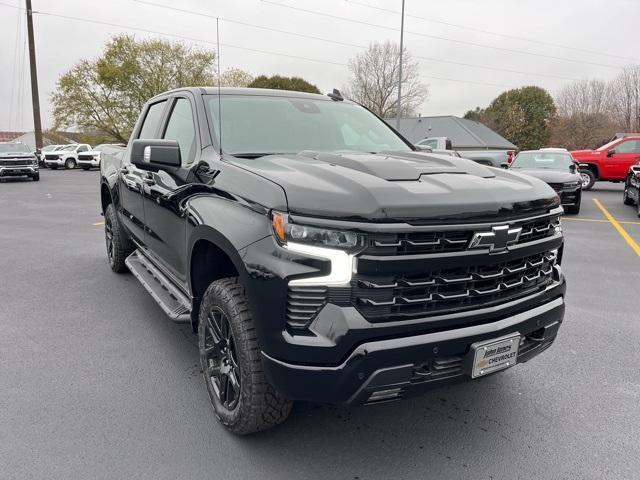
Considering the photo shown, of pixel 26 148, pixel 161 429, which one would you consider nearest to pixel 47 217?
pixel 161 429

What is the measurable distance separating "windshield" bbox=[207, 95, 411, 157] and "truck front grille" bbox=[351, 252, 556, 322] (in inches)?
56.6

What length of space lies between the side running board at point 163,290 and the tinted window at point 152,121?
1114 millimetres

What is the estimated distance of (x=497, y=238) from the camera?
2271mm

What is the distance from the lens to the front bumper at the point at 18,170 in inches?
816

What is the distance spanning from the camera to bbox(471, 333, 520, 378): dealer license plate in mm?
2244

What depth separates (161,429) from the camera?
2709 mm

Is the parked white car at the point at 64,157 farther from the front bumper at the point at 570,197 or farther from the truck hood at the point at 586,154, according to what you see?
the front bumper at the point at 570,197

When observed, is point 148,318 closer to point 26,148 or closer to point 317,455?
point 317,455

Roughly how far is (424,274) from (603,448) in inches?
57.0

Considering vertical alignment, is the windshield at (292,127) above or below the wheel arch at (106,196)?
above

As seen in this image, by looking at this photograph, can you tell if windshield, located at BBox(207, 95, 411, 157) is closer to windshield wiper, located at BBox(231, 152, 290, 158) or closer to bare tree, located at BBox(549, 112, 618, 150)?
windshield wiper, located at BBox(231, 152, 290, 158)

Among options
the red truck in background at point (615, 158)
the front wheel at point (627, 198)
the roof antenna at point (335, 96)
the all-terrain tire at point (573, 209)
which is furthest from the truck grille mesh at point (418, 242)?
the red truck in background at point (615, 158)

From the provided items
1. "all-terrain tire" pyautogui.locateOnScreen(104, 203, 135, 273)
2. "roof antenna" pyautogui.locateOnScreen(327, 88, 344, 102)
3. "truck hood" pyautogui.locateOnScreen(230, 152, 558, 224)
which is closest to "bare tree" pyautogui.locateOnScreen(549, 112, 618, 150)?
"roof antenna" pyautogui.locateOnScreen(327, 88, 344, 102)

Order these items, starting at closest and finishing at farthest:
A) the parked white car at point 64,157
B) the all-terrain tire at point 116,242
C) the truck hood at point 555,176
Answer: the all-terrain tire at point 116,242, the truck hood at point 555,176, the parked white car at point 64,157
